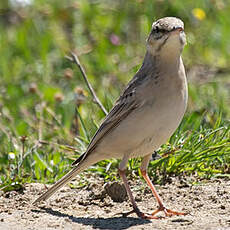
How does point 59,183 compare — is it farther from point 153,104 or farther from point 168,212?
point 153,104

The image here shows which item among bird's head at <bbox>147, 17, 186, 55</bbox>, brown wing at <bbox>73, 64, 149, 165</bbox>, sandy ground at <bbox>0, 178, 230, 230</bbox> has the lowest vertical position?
sandy ground at <bbox>0, 178, 230, 230</bbox>

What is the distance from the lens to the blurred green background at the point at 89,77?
6.33 metres

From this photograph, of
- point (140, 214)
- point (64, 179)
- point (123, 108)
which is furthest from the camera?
point (64, 179)

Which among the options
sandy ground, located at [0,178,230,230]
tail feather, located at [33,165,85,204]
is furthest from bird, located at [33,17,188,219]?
tail feather, located at [33,165,85,204]

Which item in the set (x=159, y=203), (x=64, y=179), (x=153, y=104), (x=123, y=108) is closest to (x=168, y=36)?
(x=153, y=104)

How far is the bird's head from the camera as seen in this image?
512 cm

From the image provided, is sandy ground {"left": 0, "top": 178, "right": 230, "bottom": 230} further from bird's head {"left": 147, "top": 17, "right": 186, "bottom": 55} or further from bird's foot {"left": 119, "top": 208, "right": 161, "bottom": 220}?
bird's head {"left": 147, "top": 17, "right": 186, "bottom": 55}

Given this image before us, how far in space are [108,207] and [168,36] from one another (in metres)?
1.74

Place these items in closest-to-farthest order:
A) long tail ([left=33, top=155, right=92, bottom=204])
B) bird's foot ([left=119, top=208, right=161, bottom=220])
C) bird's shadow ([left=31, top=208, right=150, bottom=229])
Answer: bird's shadow ([left=31, top=208, right=150, bottom=229]), bird's foot ([left=119, top=208, right=161, bottom=220]), long tail ([left=33, top=155, right=92, bottom=204])

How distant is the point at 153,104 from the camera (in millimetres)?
5129

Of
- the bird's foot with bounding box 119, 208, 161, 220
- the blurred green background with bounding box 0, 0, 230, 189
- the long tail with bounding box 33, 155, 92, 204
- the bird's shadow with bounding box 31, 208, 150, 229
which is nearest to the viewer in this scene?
the bird's shadow with bounding box 31, 208, 150, 229

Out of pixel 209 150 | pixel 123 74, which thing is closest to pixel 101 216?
pixel 209 150

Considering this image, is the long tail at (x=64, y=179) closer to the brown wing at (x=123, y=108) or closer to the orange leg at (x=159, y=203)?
the brown wing at (x=123, y=108)

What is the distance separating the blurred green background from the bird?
81cm
